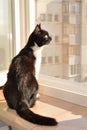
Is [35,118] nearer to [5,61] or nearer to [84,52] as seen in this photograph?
[84,52]

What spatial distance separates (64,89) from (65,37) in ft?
1.10

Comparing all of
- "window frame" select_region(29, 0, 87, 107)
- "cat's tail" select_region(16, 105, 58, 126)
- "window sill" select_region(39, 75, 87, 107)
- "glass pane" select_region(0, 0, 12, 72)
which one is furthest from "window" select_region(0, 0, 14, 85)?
"cat's tail" select_region(16, 105, 58, 126)

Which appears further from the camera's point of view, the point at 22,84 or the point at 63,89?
the point at 63,89

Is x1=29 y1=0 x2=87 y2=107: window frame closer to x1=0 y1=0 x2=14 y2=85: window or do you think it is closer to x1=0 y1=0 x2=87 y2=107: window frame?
x1=0 y1=0 x2=87 y2=107: window frame

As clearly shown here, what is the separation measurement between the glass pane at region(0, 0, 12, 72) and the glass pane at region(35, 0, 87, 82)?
0.65 ft

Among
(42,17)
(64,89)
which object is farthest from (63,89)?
(42,17)

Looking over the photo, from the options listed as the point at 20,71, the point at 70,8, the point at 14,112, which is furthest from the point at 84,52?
the point at 14,112

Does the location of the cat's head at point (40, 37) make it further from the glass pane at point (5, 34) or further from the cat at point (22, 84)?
the glass pane at point (5, 34)

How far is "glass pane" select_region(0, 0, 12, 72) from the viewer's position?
1.75 m

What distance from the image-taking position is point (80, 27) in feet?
4.99

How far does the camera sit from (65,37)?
163 cm

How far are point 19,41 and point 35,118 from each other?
2.34 ft

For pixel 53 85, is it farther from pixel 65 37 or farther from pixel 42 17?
pixel 42 17

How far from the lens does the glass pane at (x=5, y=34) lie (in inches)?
68.7
